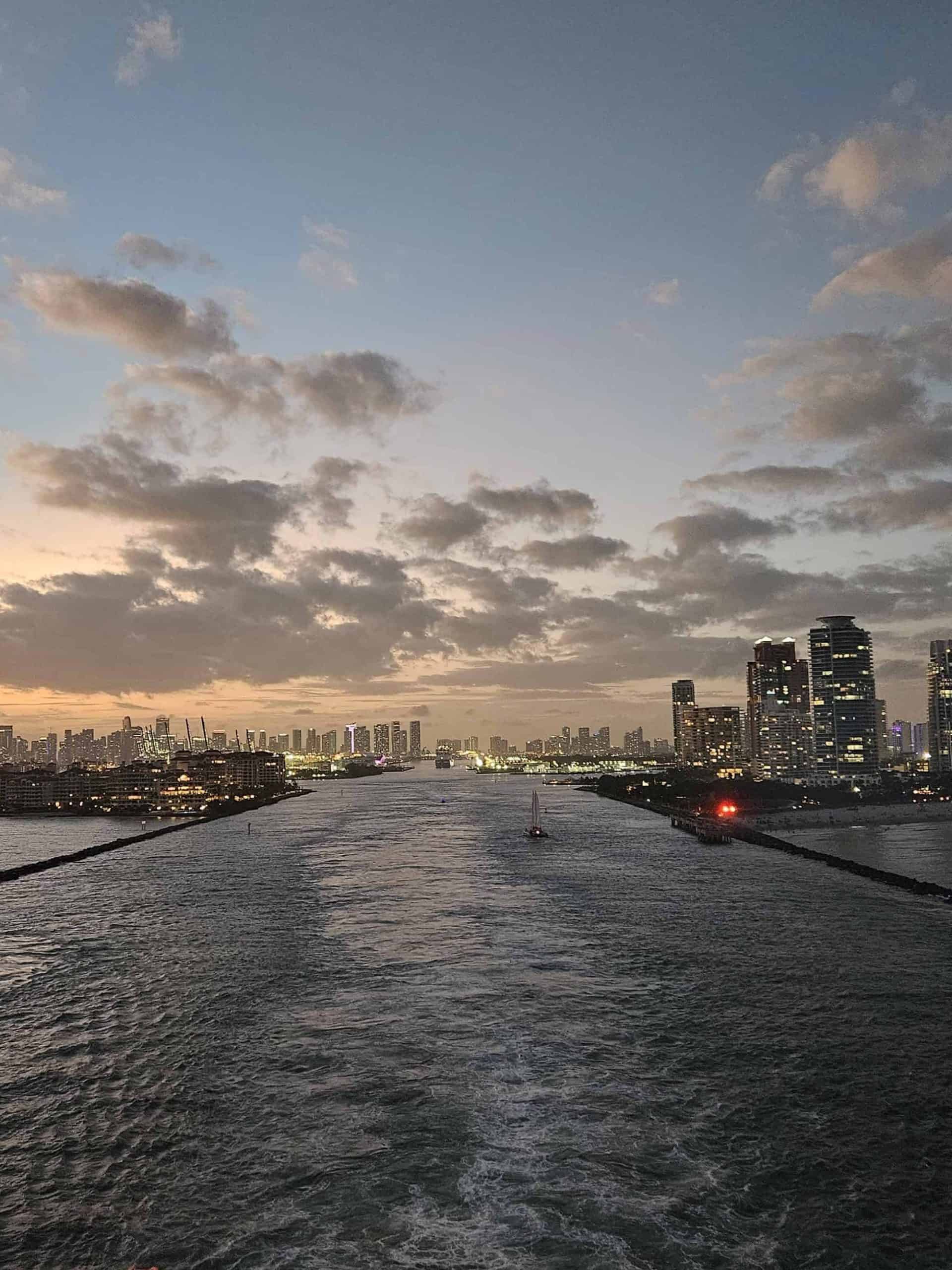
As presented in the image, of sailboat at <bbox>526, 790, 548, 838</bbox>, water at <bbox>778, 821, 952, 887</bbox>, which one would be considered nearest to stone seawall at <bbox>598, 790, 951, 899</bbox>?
water at <bbox>778, 821, 952, 887</bbox>

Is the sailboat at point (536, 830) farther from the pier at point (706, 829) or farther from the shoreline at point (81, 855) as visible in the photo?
the shoreline at point (81, 855)

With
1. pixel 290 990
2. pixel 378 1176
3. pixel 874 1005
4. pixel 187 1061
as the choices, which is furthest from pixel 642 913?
pixel 378 1176

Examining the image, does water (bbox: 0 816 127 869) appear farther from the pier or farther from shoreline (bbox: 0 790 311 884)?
the pier

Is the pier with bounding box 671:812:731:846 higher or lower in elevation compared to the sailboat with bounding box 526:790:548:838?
lower

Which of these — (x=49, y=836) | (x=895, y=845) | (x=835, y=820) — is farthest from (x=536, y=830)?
(x=49, y=836)

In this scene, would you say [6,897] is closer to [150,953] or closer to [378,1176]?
[150,953]

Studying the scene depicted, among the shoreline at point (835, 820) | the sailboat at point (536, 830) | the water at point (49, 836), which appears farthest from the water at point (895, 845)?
the water at point (49, 836)

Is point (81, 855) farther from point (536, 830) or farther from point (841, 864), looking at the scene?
point (841, 864)
